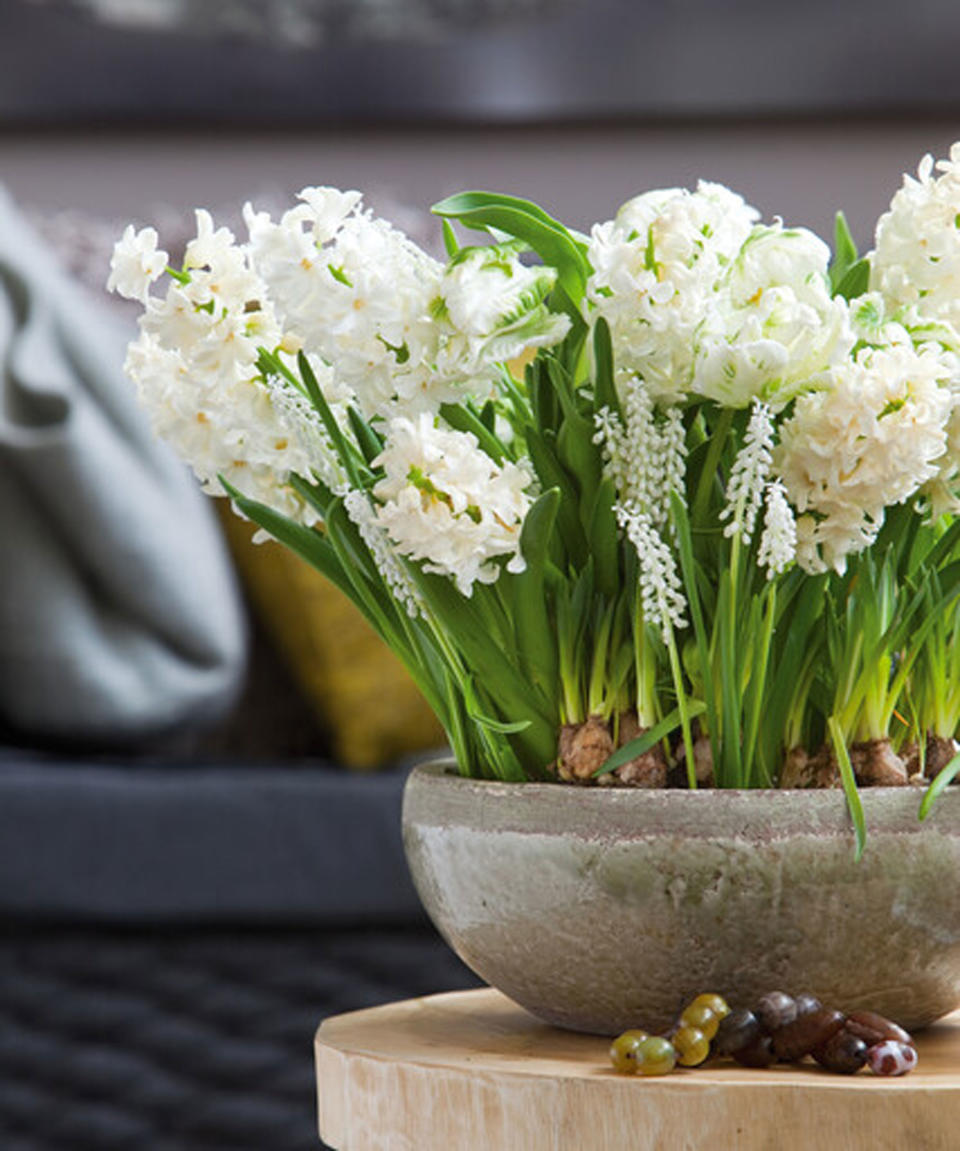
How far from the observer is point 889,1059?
69 centimetres

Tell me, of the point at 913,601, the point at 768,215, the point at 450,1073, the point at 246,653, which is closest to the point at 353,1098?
the point at 450,1073

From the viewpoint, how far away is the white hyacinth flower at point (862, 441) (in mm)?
694

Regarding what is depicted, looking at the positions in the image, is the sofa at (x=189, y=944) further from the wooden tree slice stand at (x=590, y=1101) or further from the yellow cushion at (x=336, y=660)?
the wooden tree slice stand at (x=590, y=1101)

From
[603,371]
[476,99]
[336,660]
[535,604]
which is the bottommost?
[336,660]

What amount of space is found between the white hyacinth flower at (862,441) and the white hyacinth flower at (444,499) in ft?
0.39

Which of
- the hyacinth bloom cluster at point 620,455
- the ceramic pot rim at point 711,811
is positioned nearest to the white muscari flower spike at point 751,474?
the hyacinth bloom cluster at point 620,455

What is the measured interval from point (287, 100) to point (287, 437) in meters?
A: 2.11

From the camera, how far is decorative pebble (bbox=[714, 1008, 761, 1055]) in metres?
0.70

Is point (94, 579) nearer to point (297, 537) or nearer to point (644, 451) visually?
point (297, 537)

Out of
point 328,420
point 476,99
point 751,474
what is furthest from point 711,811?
point 476,99

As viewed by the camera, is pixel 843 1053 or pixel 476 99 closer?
pixel 843 1053

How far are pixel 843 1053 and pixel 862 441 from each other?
24 centimetres

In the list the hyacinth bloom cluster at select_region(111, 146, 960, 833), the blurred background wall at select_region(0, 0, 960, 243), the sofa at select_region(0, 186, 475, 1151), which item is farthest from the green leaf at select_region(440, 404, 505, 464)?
the blurred background wall at select_region(0, 0, 960, 243)

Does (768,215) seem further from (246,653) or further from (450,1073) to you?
(450,1073)
